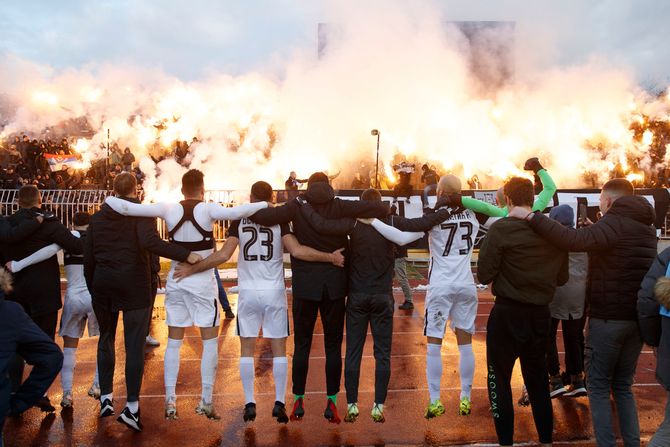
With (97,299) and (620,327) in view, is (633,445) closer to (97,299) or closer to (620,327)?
(620,327)

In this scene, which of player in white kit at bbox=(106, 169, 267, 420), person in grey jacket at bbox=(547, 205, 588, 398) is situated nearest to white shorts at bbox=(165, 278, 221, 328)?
player in white kit at bbox=(106, 169, 267, 420)

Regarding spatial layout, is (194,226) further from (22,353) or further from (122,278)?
(22,353)

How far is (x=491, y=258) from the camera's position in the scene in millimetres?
4004

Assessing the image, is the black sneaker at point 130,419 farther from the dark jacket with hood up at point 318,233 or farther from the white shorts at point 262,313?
the dark jacket with hood up at point 318,233

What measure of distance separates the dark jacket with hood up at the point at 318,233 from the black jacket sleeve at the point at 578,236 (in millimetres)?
1372

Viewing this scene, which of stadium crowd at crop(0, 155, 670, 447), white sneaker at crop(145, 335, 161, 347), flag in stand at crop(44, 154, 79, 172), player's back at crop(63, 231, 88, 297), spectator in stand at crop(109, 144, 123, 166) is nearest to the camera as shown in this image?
stadium crowd at crop(0, 155, 670, 447)

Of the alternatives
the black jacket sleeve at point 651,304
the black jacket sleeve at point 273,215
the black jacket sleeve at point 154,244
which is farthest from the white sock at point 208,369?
the black jacket sleeve at point 651,304

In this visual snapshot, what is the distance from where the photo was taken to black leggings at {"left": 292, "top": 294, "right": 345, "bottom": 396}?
15.4ft

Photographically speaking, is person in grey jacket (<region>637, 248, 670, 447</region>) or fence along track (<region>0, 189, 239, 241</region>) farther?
fence along track (<region>0, 189, 239, 241</region>)

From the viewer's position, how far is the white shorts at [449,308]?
485 cm

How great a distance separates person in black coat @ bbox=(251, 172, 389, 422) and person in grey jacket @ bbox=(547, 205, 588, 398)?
1.83 metres

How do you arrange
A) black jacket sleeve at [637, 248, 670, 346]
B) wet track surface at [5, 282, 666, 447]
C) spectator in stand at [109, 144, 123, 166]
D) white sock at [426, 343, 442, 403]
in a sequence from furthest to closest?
spectator in stand at [109, 144, 123, 166] < white sock at [426, 343, 442, 403] < wet track surface at [5, 282, 666, 447] < black jacket sleeve at [637, 248, 670, 346]

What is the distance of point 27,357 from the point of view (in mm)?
3164

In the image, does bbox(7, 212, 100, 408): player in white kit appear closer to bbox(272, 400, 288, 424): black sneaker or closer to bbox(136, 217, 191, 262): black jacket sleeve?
bbox(136, 217, 191, 262): black jacket sleeve
